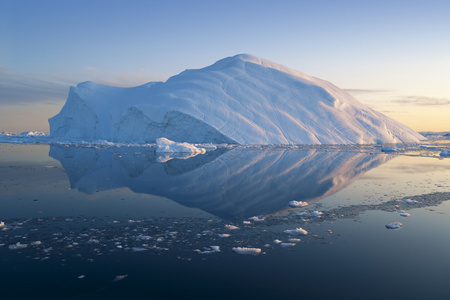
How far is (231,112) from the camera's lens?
3856 cm

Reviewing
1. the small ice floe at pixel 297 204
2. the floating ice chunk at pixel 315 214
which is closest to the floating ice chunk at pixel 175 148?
the small ice floe at pixel 297 204

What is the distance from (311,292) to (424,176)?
12300mm

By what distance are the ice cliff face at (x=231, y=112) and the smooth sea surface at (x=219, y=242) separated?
1016 inches

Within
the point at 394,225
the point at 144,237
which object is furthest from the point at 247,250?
the point at 394,225

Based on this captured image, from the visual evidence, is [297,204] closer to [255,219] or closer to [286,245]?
[255,219]

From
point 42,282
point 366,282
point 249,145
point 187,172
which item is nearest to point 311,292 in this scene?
point 366,282

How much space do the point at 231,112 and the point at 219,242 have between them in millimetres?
33395

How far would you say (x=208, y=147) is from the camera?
103 feet

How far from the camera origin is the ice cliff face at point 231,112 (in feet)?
121

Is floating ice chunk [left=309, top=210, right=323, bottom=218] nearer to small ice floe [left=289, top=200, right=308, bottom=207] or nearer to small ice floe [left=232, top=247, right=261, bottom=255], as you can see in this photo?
small ice floe [left=289, top=200, right=308, bottom=207]

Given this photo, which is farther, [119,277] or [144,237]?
[144,237]

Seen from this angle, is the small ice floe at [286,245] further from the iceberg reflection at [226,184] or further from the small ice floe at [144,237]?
the small ice floe at [144,237]

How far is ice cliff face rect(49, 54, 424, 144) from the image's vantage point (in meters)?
36.8

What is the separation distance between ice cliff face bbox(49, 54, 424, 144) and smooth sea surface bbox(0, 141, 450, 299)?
84.7ft
